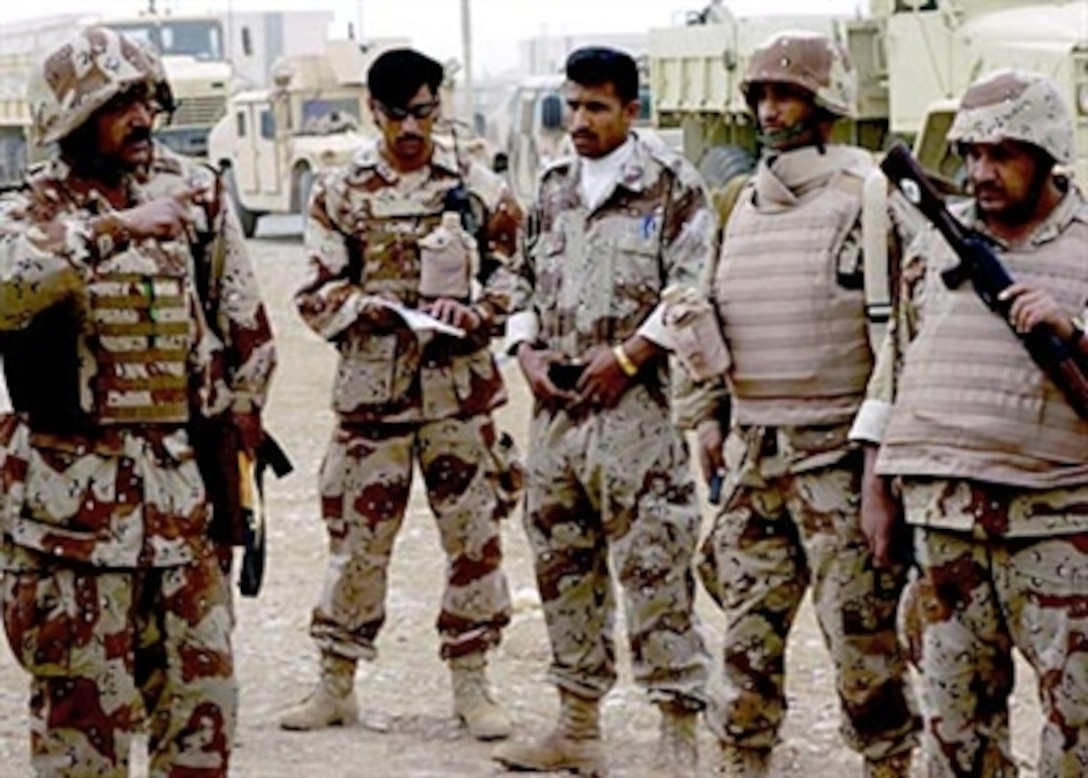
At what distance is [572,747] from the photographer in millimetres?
6672

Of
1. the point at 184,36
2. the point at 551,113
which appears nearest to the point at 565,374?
the point at 551,113

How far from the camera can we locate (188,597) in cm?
529

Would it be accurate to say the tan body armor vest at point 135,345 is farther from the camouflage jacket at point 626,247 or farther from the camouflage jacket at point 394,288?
the camouflage jacket at point 394,288

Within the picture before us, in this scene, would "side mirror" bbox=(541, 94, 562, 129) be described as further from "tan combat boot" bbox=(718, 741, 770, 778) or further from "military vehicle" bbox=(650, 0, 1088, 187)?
"tan combat boot" bbox=(718, 741, 770, 778)

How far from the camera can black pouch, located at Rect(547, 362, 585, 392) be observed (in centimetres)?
641

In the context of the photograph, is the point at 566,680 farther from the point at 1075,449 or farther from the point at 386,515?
the point at 1075,449

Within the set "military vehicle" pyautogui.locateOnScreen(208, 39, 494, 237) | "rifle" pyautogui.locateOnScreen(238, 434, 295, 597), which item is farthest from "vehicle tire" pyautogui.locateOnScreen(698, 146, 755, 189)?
"rifle" pyautogui.locateOnScreen(238, 434, 295, 597)

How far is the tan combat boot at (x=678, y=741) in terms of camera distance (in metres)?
6.56

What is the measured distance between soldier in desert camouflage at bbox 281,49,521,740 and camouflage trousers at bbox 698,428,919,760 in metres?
1.16

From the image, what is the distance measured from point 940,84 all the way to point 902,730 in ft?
33.5

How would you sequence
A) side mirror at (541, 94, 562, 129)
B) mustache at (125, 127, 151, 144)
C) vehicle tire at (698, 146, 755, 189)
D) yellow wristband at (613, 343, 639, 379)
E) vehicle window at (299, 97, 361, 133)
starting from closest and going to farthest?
1. mustache at (125, 127, 151, 144)
2. yellow wristband at (613, 343, 639, 379)
3. vehicle tire at (698, 146, 755, 189)
4. side mirror at (541, 94, 562, 129)
5. vehicle window at (299, 97, 361, 133)

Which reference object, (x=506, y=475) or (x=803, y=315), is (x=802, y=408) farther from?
(x=506, y=475)

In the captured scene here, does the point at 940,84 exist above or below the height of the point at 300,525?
above

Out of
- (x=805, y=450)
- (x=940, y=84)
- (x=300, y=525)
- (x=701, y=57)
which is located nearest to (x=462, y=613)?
(x=805, y=450)
